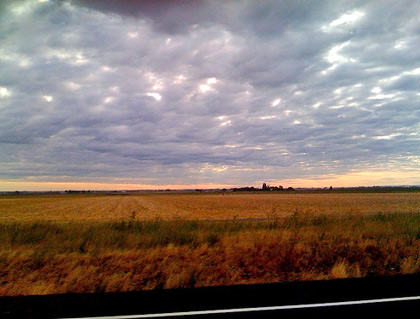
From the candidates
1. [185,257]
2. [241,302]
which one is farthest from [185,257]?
[241,302]

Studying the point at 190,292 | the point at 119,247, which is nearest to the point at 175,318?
the point at 190,292

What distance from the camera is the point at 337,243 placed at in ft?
36.6

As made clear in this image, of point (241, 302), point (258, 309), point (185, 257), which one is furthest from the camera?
point (185, 257)

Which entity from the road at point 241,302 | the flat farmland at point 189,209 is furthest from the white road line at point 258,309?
the flat farmland at point 189,209

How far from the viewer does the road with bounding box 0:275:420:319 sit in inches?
190

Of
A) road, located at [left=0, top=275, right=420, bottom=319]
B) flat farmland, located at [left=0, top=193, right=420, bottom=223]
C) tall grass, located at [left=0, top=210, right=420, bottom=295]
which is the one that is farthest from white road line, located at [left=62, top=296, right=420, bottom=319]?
flat farmland, located at [left=0, top=193, right=420, bottom=223]

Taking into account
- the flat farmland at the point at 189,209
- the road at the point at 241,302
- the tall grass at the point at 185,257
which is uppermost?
the road at the point at 241,302

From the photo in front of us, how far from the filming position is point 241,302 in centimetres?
542

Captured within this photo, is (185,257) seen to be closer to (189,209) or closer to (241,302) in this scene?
(241,302)

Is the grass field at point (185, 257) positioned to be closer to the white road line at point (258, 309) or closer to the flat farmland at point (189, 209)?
the white road line at point (258, 309)

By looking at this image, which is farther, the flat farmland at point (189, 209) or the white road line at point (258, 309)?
the flat farmland at point (189, 209)

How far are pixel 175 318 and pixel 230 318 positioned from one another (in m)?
0.84

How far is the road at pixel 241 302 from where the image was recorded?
482cm

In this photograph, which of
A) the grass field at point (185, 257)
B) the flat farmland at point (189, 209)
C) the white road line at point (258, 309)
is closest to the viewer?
the white road line at point (258, 309)
